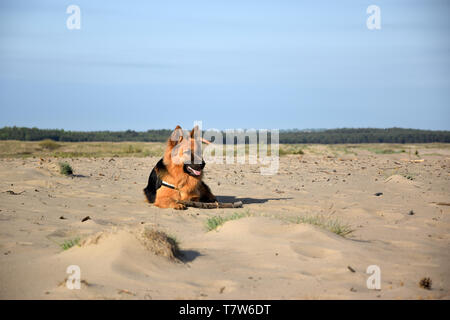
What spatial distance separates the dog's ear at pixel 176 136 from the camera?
9.45 meters

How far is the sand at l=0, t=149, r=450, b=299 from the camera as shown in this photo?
14.2ft

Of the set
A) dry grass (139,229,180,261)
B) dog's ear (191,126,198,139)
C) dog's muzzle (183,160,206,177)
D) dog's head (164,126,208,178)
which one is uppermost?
dog's ear (191,126,198,139)

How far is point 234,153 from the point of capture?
26.9m

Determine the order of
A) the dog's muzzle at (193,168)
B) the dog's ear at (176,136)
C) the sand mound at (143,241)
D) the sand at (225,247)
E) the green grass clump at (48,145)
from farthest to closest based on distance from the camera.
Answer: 1. the green grass clump at (48,145)
2. the dog's muzzle at (193,168)
3. the dog's ear at (176,136)
4. the sand mound at (143,241)
5. the sand at (225,247)

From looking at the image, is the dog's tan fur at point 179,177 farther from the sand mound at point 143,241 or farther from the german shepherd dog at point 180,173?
the sand mound at point 143,241

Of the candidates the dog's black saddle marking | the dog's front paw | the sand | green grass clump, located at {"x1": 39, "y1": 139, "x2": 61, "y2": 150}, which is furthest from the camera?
green grass clump, located at {"x1": 39, "y1": 139, "x2": 61, "y2": 150}

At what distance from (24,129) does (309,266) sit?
5271 centimetres

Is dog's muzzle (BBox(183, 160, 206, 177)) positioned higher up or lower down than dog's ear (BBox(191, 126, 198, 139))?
lower down

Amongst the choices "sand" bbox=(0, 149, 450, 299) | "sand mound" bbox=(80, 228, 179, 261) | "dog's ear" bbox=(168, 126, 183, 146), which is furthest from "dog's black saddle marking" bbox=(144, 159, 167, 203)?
"sand mound" bbox=(80, 228, 179, 261)

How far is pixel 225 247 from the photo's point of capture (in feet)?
19.1

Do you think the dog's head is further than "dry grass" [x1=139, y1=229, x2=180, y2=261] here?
Yes

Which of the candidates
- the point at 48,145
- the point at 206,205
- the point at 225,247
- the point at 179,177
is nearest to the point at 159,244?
the point at 225,247

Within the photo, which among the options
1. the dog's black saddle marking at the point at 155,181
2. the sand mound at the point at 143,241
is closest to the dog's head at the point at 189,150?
the dog's black saddle marking at the point at 155,181

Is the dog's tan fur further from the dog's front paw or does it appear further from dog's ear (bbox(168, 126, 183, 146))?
the dog's front paw
